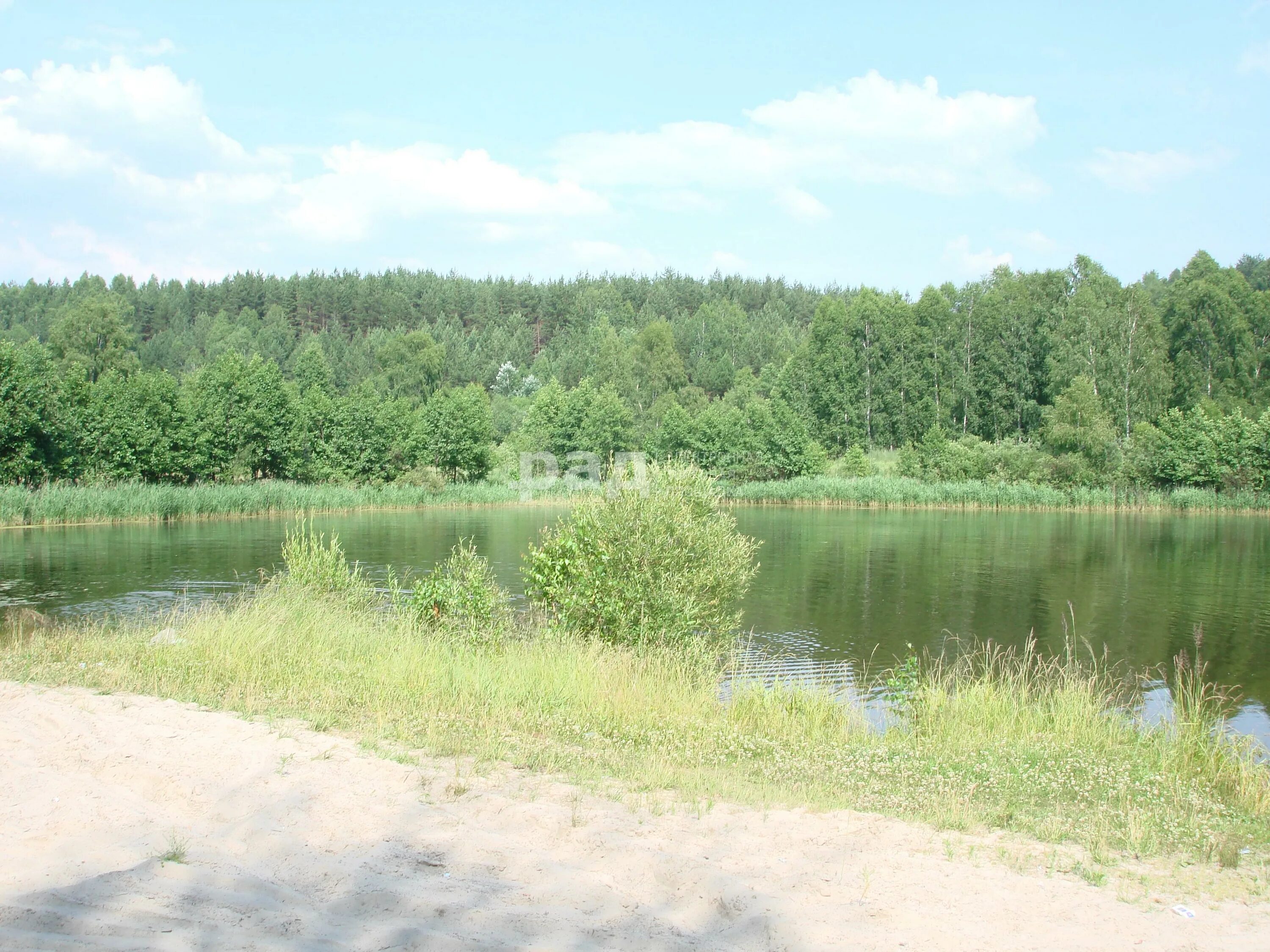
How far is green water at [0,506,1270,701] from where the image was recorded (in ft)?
69.9

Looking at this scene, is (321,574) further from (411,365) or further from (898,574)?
(411,365)

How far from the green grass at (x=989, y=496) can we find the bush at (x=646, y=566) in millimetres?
49429

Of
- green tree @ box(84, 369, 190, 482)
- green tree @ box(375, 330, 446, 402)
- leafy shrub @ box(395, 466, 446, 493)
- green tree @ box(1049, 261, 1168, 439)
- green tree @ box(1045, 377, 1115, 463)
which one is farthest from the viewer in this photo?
green tree @ box(375, 330, 446, 402)

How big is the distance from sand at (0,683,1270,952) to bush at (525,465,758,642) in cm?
722

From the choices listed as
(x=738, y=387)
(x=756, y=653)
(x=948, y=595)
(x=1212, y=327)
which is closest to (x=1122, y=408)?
(x=1212, y=327)

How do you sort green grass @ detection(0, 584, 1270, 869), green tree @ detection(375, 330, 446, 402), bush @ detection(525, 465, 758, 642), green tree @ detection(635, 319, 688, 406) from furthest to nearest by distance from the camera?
green tree @ detection(375, 330, 446, 402), green tree @ detection(635, 319, 688, 406), bush @ detection(525, 465, 758, 642), green grass @ detection(0, 584, 1270, 869)

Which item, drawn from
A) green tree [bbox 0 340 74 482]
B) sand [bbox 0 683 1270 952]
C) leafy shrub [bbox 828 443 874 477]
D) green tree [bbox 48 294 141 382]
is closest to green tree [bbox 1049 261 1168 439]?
leafy shrub [bbox 828 443 874 477]

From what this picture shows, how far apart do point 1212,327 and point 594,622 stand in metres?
72.7

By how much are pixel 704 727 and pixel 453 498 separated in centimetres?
5448

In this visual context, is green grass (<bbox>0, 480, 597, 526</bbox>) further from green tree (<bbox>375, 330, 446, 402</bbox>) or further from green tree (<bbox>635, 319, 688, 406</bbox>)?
green tree (<bbox>375, 330, 446, 402</bbox>)

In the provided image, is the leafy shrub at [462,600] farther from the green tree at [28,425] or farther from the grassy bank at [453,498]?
the green tree at [28,425]

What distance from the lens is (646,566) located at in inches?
588

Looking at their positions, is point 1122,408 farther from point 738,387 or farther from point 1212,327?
point 738,387

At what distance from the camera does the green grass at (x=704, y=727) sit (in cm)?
739
